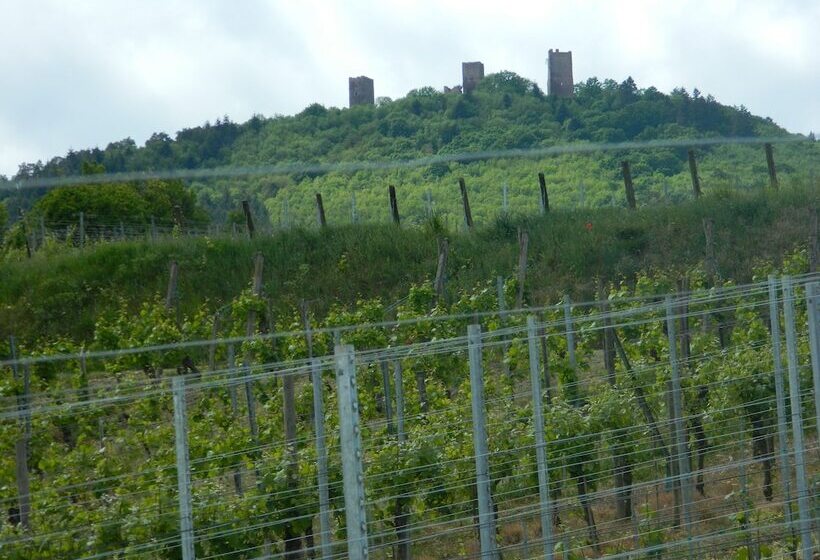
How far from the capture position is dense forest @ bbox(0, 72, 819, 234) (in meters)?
34.9

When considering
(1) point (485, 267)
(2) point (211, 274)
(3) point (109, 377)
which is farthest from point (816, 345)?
(2) point (211, 274)

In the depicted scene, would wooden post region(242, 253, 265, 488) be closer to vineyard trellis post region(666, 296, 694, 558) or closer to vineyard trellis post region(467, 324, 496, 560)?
vineyard trellis post region(666, 296, 694, 558)

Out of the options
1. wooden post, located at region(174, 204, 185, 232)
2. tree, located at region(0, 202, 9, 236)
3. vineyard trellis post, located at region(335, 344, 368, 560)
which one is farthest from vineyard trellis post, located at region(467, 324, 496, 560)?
tree, located at region(0, 202, 9, 236)

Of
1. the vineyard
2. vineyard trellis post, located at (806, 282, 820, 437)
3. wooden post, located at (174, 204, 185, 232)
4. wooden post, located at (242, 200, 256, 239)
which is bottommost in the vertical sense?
the vineyard

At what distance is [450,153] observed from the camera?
39.8 meters

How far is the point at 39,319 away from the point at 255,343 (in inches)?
511

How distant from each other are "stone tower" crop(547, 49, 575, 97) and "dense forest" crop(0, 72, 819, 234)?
0.68m

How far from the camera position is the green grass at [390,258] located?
23.2 metres

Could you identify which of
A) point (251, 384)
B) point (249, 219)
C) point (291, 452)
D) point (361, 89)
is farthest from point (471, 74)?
point (291, 452)

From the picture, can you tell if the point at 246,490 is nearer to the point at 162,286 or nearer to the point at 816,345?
the point at 816,345

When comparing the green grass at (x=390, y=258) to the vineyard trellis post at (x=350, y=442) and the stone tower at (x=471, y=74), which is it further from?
the stone tower at (x=471, y=74)

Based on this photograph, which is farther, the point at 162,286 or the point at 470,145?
the point at 470,145

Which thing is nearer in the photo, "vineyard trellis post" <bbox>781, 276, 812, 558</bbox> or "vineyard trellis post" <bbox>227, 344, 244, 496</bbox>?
"vineyard trellis post" <bbox>781, 276, 812, 558</bbox>

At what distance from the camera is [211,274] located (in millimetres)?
24750
